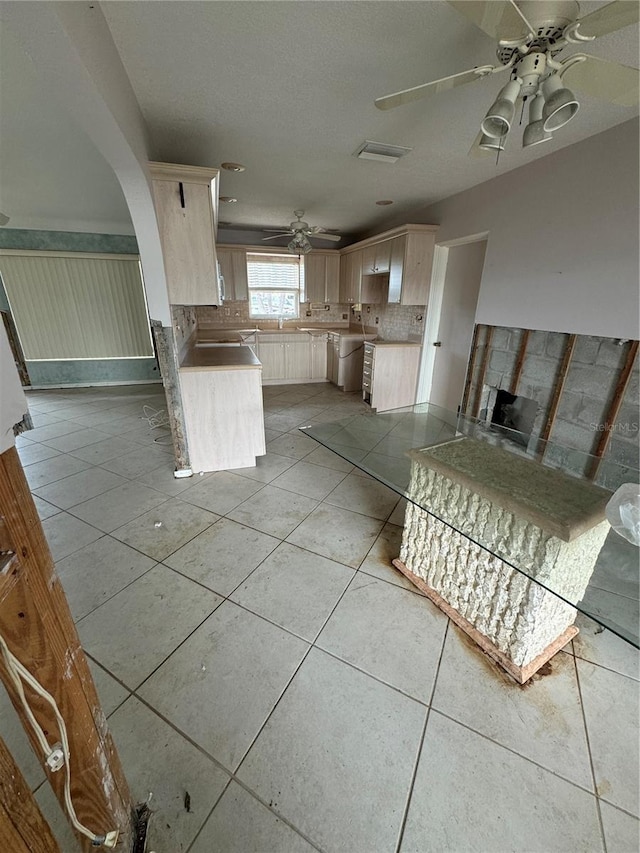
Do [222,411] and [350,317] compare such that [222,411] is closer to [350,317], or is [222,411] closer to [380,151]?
[380,151]

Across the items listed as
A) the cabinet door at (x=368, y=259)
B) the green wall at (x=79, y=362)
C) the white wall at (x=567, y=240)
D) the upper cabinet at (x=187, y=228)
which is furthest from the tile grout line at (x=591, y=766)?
the green wall at (x=79, y=362)

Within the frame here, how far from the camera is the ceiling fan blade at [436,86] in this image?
3.97 feet

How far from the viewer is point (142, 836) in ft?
3.08

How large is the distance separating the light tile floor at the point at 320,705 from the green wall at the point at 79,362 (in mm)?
4125

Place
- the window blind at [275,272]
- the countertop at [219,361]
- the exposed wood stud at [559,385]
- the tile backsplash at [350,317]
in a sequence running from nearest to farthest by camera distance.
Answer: the exposed wood stud at [559,385]
the countertop at [219,361]
the tile backsplash at [350,317]
the window blind at [275,272]

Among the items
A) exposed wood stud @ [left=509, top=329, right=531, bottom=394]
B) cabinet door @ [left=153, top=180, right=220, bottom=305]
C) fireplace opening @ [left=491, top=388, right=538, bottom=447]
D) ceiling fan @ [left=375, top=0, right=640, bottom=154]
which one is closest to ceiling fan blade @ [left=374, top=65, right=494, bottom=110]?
ceiling fan @ [left=375, top=0, right=640, bottom=154]

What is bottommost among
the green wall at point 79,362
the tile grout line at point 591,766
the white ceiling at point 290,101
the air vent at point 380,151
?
the tile grout line at point 591,766

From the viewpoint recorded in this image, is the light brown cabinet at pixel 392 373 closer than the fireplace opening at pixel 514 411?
No

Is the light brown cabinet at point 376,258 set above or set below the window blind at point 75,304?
above

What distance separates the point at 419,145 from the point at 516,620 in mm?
3014

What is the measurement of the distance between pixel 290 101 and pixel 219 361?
183 cm

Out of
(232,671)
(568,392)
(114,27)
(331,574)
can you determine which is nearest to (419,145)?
(114,27)

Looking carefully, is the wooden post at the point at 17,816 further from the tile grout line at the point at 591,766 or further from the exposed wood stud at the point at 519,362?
the exposed wood stud at the point at 519,362

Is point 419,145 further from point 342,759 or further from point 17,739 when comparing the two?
point 17,739
